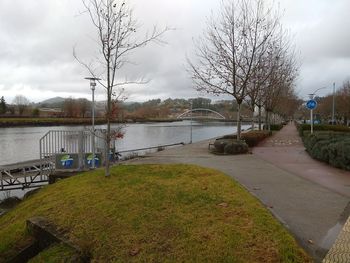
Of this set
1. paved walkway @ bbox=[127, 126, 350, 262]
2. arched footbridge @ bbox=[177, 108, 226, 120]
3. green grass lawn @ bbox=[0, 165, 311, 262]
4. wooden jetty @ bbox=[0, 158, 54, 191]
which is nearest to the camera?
green grass lawn @ bbox=[0, 165, 311, 262]

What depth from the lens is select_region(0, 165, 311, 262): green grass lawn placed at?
445cm

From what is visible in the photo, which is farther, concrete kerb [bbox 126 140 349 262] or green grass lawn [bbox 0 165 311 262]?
concrete kerb [bbox 126 140 349 262]

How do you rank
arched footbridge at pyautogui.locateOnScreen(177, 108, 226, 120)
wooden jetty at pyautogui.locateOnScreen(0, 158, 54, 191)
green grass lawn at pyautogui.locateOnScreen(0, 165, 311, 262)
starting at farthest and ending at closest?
arched footbridge at pyautogui.locateOnScreen(177, 108, 226, 120) → wooden jetty at pyautogui.locateOnScreen(0, 158, 54, 191) → green grass lawn at pyautogui.locateOnScreen(0, 165, 311, 262)

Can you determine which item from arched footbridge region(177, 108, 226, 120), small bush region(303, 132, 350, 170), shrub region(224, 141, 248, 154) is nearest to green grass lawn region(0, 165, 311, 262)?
small bush region(303, 132, 350, 170)

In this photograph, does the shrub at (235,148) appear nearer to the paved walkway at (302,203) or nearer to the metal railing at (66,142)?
the paved walkway at (302,203)

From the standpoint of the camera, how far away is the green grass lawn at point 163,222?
4.45m

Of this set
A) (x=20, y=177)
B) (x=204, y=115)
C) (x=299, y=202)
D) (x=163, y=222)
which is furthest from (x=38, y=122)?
(x=163, y=222)

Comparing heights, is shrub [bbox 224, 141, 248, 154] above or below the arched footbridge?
below

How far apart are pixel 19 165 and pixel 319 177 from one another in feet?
48.9

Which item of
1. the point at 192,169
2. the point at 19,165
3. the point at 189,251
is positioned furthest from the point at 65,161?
the point at 189,251

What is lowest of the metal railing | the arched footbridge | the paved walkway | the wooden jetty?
the wooden jetty

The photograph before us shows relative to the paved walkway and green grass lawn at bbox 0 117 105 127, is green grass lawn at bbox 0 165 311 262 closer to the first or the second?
the paved walkway

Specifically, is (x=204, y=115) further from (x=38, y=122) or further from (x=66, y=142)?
(x=66, y=142)

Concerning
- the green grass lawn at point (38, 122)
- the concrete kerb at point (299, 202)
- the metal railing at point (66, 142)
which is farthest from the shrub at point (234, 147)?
the green grass lawn at point (38, 122)
